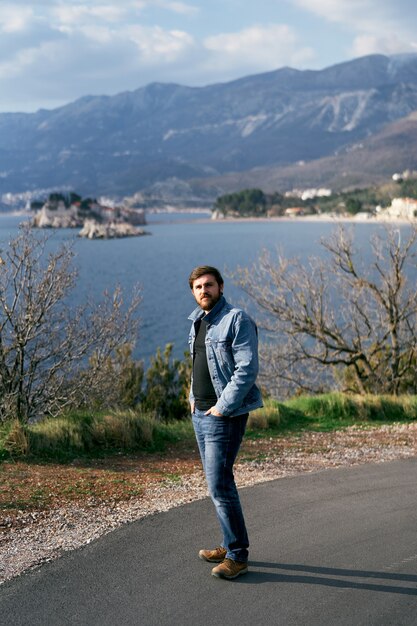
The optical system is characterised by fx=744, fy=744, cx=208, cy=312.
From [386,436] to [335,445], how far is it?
1.07m

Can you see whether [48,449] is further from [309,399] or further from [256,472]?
[309,399]

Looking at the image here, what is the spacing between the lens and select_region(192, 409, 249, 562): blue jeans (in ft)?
15.7

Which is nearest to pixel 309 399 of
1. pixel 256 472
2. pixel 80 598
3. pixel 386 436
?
pixel 386 436

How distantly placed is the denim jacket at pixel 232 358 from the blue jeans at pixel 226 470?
0.48 feet

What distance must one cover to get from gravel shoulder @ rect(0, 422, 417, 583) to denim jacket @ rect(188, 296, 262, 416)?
5.34 ft

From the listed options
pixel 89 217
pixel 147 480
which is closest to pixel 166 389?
pixel 147 480

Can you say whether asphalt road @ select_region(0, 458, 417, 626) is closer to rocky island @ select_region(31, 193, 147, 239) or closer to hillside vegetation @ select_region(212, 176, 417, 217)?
rocky island @ select_region(31, 193, 147, 239)

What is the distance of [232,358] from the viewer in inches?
187

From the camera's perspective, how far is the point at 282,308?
59.5ft

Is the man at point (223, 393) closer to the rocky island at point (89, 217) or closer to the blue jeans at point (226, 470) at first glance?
the blue jeans at point (226, 470)

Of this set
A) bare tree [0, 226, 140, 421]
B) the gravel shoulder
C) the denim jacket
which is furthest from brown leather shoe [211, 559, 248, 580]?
bare tree [0, 226, 140, 421]

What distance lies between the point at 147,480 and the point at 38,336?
Answer: 5.84 m

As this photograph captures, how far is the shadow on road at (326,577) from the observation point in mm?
4645

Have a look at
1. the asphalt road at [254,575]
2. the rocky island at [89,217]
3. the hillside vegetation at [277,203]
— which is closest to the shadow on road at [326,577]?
the asphalt road at [254,575]
